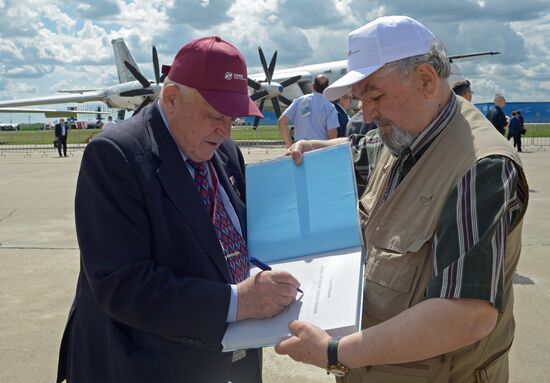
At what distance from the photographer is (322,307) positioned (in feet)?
5.33

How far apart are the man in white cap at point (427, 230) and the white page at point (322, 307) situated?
37mm

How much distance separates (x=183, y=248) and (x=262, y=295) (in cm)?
31

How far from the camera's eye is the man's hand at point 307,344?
1561 millimetres

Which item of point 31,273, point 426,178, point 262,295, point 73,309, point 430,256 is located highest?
point 426,178

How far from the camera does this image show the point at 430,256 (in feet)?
5.31

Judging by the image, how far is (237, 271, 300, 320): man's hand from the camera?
1.65 meters

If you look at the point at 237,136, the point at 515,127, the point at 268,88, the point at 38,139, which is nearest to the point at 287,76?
the point at 268,88

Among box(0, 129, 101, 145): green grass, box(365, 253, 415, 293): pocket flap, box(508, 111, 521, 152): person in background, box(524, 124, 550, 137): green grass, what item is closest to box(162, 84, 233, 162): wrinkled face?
box(365, 253, 415, 293): pocket flap

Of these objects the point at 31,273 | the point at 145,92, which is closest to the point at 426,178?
the point at 31,273

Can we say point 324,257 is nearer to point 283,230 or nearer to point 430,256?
point 283,230

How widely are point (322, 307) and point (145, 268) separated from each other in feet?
1.76

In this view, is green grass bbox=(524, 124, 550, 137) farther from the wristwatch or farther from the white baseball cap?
the wristwatch

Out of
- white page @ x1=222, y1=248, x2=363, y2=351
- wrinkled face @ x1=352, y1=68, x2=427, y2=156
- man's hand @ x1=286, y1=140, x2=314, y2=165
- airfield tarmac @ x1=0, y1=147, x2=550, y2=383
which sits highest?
wrinkled face @ x1=352, y1=68, x2=427, y2=156

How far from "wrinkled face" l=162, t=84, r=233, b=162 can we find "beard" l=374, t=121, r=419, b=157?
52 centimetres
